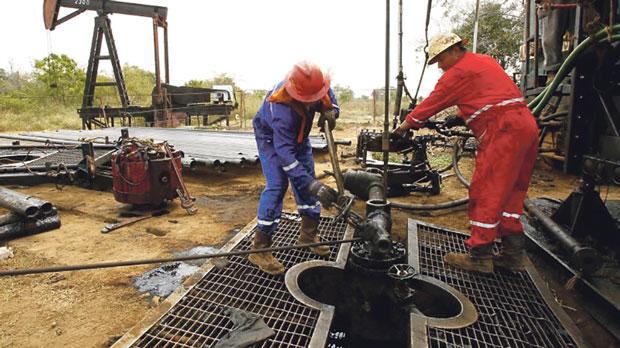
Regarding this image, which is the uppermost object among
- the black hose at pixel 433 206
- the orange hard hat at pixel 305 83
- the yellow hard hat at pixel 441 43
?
the yellow hard hat at pixel 441 43

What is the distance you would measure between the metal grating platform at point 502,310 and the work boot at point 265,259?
1.01 m

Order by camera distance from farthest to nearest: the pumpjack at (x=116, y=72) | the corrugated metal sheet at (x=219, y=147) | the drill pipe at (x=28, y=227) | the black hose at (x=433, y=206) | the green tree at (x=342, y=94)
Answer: the green tree at (x=342, y=94), the pumpjack at (x=116, y=72), the corrugated metal sheet at (x=219, y=147), the black hose at (x=433, y=206), the drill pipe at (x=28, y=227)

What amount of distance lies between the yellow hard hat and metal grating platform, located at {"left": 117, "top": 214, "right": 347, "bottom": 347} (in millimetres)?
1700

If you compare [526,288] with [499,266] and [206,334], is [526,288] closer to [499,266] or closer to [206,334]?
[499,266]

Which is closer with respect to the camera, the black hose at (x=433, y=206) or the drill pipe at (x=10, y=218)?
the drill pipe at (x=10, y=218)

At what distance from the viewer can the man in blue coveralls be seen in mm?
2518

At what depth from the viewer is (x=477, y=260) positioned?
9.11 feet

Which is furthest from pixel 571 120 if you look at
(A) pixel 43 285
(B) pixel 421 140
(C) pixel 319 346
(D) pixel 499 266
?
(A) pixel 43 285

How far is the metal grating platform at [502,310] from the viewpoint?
6.74 feet

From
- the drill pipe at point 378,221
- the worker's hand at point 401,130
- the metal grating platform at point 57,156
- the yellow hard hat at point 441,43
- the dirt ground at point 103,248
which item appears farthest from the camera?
the metal grating platform at point 57,156

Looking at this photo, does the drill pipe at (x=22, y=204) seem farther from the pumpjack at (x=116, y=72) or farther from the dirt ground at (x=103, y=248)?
the pumpjack at (x=116, y=72)

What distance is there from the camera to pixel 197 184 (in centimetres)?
601

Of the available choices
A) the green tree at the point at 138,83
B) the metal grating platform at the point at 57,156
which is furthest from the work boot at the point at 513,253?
the green tree at the point at 138,83

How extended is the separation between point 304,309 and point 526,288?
1.57 metres
